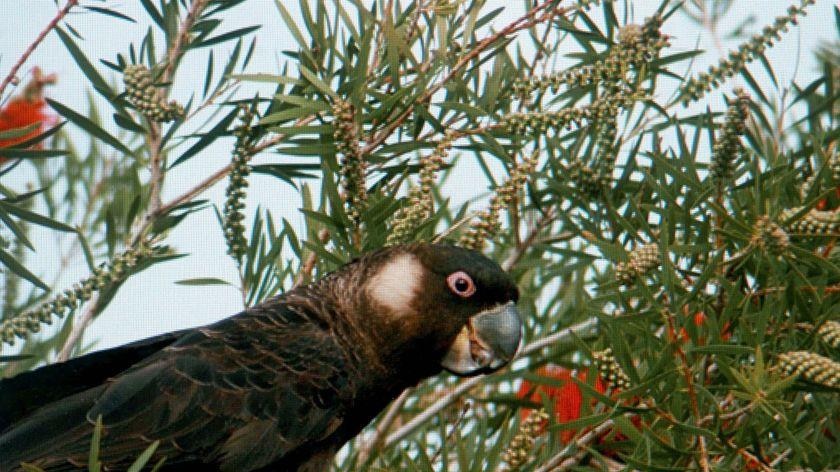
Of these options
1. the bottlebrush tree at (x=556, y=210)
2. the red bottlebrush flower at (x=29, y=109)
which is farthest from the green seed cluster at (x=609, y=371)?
the red bottlebrush flower at (x=29, y=109)

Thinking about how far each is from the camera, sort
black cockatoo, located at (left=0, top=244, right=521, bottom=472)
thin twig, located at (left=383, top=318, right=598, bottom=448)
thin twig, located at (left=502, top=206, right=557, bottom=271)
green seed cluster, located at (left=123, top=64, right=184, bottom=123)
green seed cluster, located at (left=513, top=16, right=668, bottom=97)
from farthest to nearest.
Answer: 1. thin twig, located at (left=502, top=206, right=557, bottom=271)
2. thin twig, located at (left=383, top=318, right=598, bottom=448)
3. black cockatoo, located at (left=0, top=244, right=521, bottom=472)
4. green seed cluster, located at (left=513, top=16, right=668, bottom=97)
5. green seed cluster, located at (left=123, top=64, right=184, bottom=123)

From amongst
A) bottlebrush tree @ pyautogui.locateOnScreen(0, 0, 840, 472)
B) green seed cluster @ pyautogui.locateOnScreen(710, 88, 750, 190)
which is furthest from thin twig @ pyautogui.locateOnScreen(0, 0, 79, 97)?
green seed cluster @ pyautogui.locateOnScreen(710, 88, 750, 190)

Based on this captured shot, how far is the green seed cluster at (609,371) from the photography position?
6.75 feet

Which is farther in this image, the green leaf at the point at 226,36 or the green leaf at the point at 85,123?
the green leaf at the point at 226,36

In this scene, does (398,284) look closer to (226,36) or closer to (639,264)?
(226,36)

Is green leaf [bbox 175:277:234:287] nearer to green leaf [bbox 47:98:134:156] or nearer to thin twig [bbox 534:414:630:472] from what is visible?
green leaf [bbox 47:98:134:156]

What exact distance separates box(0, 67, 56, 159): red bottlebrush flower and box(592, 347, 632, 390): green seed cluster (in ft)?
4.49

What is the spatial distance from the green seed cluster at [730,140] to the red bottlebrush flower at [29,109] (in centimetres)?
151

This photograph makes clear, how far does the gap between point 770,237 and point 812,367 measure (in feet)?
0.94

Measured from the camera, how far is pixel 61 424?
2508 mm

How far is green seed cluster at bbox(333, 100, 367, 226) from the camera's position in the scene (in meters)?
2.27

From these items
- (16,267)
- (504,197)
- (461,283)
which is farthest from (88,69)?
(461,283)

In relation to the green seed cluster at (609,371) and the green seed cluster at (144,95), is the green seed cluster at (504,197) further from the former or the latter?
the green seed cluster at (144,95)

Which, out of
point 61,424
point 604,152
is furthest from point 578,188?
point 61,424
